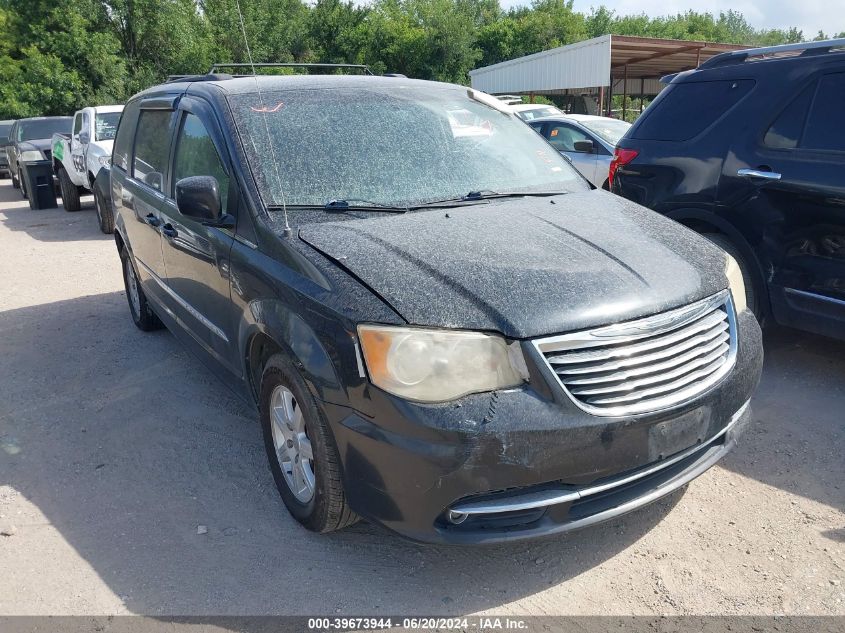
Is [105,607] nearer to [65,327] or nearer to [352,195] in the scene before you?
[352,195]

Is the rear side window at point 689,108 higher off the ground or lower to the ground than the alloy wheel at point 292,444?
higher

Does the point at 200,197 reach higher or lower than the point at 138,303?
higher

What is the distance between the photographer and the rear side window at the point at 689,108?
16.0ft

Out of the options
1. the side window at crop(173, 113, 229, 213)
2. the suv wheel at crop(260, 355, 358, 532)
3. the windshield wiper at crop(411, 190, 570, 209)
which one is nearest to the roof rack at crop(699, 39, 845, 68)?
the windshield wiper at crop(411, 190, 570, 209)

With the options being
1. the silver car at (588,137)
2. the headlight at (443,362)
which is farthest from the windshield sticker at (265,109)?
the silver car at (588,137)

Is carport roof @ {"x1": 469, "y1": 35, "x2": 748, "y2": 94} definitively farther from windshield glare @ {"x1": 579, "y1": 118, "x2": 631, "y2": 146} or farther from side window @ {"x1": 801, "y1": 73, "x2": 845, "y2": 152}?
side window @ {"x1": 801, "y1": 73, "x2": 845, "y2": 152}

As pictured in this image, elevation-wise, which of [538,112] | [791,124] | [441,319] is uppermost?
[791,124]

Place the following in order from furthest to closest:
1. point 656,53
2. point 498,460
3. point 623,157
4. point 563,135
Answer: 1. point 656,53
2. point 563,135
3. point 623,157
4. point 498,460

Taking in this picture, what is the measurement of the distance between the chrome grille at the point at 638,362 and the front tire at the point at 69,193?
527 inches

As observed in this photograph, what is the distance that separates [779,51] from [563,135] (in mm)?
6331

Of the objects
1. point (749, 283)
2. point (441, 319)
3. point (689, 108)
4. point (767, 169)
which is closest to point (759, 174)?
point (767, 169)

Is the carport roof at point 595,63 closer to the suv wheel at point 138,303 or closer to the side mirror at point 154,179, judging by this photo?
the suv wheel at point 138,303

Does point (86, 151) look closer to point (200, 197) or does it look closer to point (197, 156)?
point (197, 156)

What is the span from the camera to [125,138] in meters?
5.68
